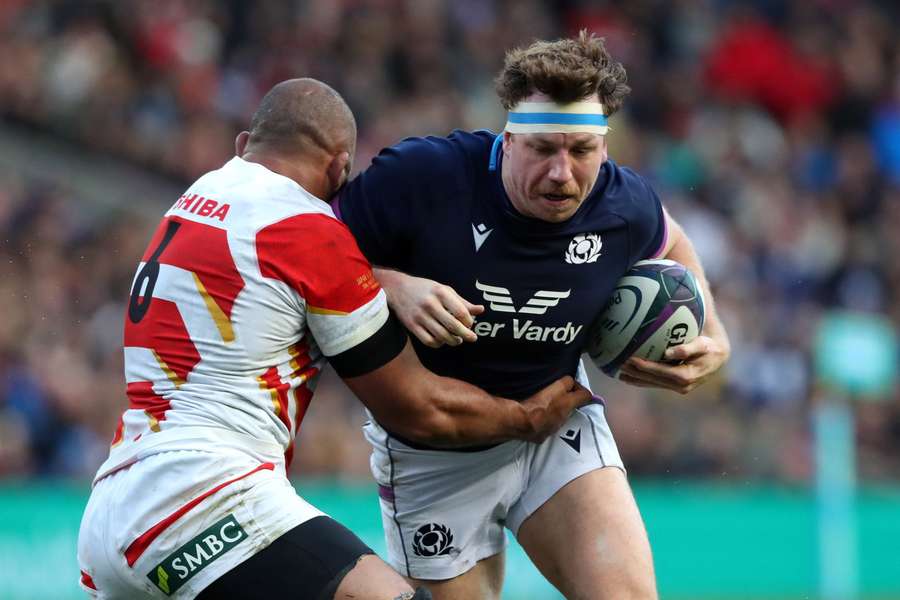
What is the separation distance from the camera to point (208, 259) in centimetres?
508

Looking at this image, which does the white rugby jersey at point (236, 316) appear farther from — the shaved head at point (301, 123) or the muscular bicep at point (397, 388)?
the shaved head at point (301, 123)

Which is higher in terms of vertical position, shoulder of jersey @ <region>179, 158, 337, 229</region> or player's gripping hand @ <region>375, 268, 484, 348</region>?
shoulder of jersey @ <region>179, 158, 337, 229</region>

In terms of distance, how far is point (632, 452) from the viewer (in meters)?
13.0

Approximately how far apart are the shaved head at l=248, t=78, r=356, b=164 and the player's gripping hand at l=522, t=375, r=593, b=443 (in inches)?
47.6

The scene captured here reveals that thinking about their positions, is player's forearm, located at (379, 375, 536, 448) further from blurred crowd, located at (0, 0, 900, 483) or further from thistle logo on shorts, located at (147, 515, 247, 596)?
blurred crowd, located at (0, 0, 900, 483)

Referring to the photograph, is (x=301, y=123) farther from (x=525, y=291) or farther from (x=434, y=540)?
(x=434, y=540)

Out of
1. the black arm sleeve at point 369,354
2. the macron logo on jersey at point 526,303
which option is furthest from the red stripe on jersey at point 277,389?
the macron logo on jersey at point 526,303

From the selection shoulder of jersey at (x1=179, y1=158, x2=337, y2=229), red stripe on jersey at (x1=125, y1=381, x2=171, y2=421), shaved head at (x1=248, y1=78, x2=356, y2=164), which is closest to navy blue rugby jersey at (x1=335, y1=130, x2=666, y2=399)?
shaved head at (x1=248, y1=78, x2=356, y2=164)

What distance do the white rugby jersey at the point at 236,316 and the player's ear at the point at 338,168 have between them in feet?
1.16

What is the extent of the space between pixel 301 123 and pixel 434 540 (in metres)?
1.85

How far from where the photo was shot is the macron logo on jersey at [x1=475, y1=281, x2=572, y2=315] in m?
5.75

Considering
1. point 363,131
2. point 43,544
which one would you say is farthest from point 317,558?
point 363,131

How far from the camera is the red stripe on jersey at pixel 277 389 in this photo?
513 cm

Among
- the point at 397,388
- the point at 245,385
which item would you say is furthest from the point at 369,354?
the point at 245,385
